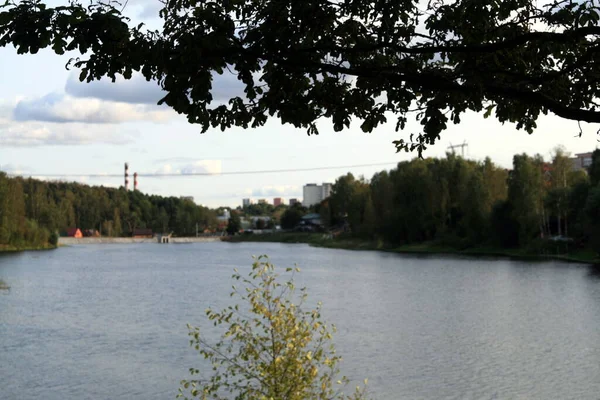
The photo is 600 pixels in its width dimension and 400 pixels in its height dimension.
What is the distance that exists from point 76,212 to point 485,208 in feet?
371

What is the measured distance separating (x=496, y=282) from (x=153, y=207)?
157m

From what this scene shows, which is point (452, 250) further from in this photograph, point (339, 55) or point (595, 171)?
point (339, 55)

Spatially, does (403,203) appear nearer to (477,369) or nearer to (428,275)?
(428,275)

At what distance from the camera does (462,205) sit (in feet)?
246

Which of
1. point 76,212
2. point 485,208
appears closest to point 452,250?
point 485,208

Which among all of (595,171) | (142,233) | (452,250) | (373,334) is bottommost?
(373,334)

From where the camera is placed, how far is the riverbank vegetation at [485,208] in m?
60.0

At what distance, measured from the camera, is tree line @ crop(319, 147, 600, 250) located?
197 ft

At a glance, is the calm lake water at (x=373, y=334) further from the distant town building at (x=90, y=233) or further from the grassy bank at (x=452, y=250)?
the distant town building at (x=90, y=233)

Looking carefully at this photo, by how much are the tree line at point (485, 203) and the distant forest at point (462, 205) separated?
0.28 ft

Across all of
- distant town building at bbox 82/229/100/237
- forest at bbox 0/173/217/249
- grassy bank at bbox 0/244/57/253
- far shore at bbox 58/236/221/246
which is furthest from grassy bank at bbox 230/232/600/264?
distant town building at bbox 82/229/100/237

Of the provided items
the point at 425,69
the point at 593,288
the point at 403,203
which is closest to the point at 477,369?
the point at 425,69

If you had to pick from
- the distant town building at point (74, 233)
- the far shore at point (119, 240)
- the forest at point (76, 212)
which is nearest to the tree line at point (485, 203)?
the forest at point (76, 212)

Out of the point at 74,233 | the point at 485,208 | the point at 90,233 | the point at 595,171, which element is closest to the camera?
the point at 595,171
